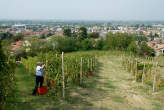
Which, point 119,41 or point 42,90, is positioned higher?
point 42,90

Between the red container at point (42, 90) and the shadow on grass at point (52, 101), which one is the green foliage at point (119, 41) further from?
the red container at point (42, 90)

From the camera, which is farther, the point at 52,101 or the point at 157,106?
the point at 157,106

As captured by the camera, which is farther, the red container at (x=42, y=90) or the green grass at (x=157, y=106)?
the red container at (x=42, y=90)

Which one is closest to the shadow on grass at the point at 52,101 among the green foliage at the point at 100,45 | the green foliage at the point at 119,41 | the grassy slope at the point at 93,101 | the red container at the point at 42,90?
the grassy slope at the point at 93,101

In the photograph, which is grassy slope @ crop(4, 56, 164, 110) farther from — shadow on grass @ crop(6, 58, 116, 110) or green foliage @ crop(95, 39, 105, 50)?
green foliage @ crop(95, 39, 105, 50)

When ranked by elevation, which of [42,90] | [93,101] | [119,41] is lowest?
[119,41]

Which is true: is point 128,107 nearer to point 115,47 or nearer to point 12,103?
point 12,103

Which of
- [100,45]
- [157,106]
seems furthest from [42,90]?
[100,45]

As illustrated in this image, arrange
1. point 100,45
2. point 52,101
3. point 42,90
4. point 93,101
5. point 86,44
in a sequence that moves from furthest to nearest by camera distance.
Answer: point 100,45 < point 86,44 < point 42,90 < point 93,101 < point 52,101

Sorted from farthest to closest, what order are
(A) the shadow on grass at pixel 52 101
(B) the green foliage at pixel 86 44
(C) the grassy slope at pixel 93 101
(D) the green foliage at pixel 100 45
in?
(D) the green foliage at pixel 100 45 → (B) the green foliage at pixel 86 44 → (C) the grassy slope at pixel 93 101 → (A) the shadow on grass at pixel 52 101

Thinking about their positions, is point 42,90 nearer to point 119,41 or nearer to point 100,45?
point 119,41

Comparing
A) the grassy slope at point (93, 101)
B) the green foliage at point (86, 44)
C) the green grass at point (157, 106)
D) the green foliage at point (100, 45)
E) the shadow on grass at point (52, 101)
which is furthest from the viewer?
the green foliage at point (100, 45)

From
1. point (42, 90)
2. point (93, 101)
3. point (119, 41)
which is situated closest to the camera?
point (93, 101)

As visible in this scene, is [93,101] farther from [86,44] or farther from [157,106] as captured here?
[86,44]
